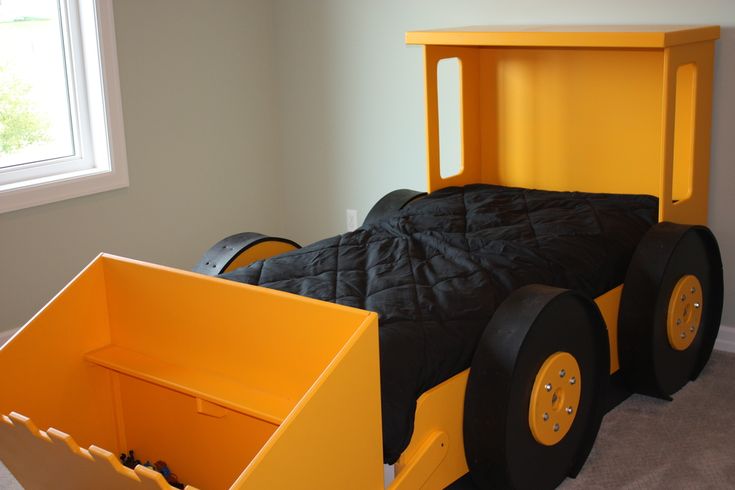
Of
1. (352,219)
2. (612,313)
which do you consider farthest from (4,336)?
(612,313)

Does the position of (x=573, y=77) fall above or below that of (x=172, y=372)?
above

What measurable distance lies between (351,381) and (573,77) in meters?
1.51

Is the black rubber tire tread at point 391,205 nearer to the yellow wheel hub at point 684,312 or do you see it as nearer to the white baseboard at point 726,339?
the yellow wheel hub at point 684,312

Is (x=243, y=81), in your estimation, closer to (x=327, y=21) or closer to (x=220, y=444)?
(x=327, y=21)

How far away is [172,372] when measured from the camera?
1765 millimetres

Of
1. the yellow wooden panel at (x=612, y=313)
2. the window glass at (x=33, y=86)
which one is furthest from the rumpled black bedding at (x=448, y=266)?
the window glass at (x=33, y=86)

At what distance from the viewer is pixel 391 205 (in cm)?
265

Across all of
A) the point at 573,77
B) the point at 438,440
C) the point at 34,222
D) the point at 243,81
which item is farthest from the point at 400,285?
the point at 243,81

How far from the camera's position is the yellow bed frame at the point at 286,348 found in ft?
4.86

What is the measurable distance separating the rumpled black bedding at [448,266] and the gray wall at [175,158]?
0.98m

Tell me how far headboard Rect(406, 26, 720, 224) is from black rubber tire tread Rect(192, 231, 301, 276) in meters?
0.59

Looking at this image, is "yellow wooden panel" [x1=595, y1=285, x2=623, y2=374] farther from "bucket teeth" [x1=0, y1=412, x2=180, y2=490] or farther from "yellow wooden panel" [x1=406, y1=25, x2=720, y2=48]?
"bucket teeth" [x1=0, y1=412, x2=180, y2=490]

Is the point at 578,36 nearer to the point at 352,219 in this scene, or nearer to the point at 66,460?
the point at 352,219

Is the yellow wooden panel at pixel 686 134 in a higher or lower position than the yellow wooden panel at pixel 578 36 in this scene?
lower
